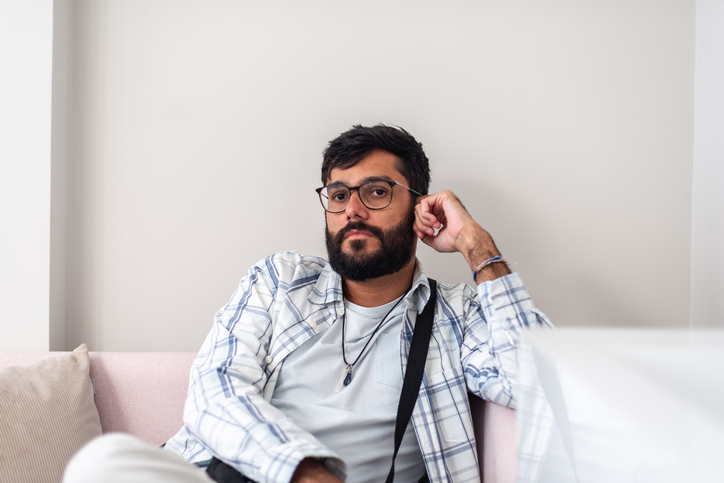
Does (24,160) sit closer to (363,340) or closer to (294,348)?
(294,348)

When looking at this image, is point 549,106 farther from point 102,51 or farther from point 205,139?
point 102,51

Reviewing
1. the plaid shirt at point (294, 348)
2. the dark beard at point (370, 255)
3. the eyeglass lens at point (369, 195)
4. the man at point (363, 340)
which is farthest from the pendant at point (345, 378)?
the eyeglass lens at point (369, 195)

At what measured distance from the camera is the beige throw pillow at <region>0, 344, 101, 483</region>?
3.60 feet

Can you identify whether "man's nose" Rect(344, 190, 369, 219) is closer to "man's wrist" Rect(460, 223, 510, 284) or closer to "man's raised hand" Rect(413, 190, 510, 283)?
"man's raised hand" Rect(413, 190, 510, 283)

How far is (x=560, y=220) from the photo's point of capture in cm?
163

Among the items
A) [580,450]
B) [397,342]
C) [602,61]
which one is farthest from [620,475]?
[602,61]

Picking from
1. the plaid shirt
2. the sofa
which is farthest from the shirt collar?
the sofa

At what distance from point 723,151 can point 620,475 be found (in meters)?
1.64

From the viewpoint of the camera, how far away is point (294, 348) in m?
1.19

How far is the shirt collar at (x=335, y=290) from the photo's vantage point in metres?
1.29

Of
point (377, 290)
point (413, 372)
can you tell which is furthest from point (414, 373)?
point (377, 290)

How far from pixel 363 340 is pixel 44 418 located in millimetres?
852

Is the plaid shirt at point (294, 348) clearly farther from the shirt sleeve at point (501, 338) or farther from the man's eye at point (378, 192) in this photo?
the man's eye at point (378, 192)

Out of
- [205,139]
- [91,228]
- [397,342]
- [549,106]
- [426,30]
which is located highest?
[426,30]
